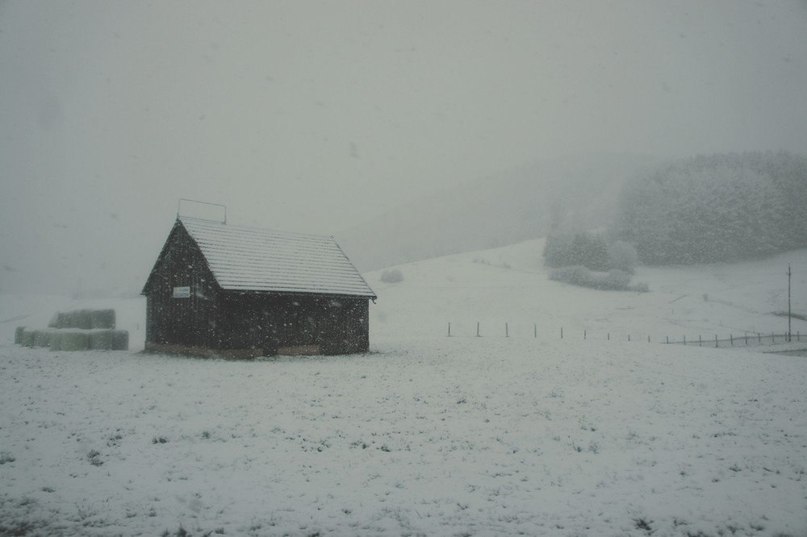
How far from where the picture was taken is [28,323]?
49656mm

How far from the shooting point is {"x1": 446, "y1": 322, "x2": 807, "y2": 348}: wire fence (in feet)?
125

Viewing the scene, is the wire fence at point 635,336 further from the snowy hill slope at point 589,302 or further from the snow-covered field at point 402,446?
the snow-covered field at point 402,446

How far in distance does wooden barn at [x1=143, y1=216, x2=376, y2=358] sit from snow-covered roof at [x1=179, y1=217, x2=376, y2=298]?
0.18 feet

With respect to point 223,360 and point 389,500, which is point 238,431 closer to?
point 389,500

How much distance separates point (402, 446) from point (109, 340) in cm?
2549

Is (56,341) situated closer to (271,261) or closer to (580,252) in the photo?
(271,261)

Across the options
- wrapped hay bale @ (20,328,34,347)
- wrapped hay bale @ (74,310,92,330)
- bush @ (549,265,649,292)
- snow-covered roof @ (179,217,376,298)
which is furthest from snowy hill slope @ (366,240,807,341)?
wrapped hay bale @ (20,328,34,347)

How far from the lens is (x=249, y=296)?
24.5 meters

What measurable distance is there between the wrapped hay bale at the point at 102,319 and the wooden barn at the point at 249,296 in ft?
10.5

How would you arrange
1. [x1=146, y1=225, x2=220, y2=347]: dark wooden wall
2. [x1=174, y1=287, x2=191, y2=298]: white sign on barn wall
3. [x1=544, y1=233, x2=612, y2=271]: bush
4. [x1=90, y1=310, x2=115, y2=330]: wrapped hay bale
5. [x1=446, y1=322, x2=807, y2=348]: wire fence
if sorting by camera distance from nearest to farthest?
[x1=146, y1=225, x2=220, y2=347]: dark wooden wall < [x1=174, y1=287, x2=191, y2=298]: white sign on barn wall < [x1=90, y1=310, x2=115, y2=330]: wrapped hay bale < [x1=446, y1=322, x2=807, y2=348]: wire fence < [x1=544, y1=233, x2=612, y2=271]: bush

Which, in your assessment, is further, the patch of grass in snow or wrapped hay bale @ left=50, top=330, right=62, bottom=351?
wrapped hay bale @ left=50, top=330, right=62, bottom=351

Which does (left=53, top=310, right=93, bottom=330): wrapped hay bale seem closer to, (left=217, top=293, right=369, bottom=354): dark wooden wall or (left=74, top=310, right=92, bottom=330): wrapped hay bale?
(left=74, top=310, right=92, bottom=330): wrapped hay bale

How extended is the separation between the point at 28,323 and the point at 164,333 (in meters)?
33.9

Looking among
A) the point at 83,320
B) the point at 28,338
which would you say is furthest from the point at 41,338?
the point at 83,320
